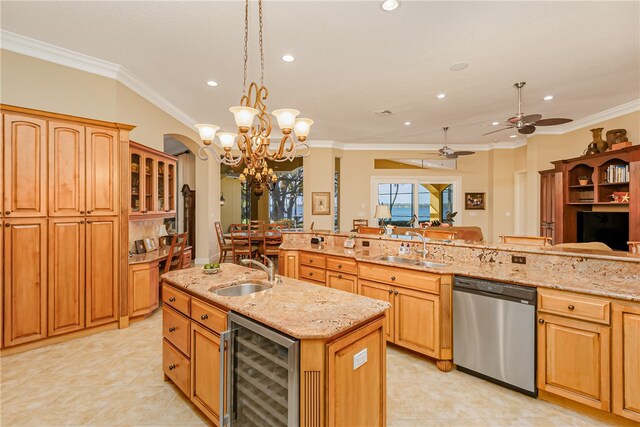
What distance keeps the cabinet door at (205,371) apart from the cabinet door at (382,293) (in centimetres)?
175

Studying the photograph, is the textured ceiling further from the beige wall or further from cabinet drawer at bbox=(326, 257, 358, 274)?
cabinet drawer at bbox=(326, 257, 358, 274)

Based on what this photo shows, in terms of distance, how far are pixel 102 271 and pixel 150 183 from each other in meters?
1.40

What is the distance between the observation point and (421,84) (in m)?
4.16

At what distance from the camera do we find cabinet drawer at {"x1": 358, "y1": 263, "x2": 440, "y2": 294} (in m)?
2.58

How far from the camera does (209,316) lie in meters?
1.80

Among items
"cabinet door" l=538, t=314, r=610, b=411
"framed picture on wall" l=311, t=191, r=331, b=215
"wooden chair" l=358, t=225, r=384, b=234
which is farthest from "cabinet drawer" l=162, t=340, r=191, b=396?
"framed picture on wall" l=311, t=191, r=331, b=215

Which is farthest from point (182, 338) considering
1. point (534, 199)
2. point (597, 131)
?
point (534, 199)

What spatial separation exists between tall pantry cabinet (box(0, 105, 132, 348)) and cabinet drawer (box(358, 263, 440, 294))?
290 cm

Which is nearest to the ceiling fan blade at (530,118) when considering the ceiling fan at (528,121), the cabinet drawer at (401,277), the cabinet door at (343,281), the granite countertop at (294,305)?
the ceiling fan at (528,121)

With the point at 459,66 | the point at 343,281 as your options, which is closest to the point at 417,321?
the point at 343,281

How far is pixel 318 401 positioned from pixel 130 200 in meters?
3.49

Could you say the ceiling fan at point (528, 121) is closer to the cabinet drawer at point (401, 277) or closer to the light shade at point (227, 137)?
the cabinet drawer at point (401, 277)

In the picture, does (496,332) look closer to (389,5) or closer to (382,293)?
(382,293)

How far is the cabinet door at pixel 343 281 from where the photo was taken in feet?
10.7
